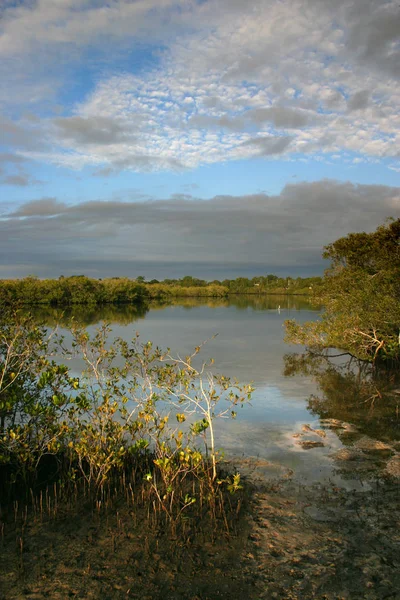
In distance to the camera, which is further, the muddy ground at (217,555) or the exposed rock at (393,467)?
the exposed rock at (393,467)

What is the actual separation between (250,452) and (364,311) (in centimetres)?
999

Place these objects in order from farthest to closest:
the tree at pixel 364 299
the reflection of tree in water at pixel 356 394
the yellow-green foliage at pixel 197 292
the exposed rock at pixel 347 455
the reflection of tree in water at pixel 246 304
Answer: the yellow-green foliage at pixel 197 292, the reflection of tree in water at pixel 246 304, the tree at pixel 364 299, the reflection of tree in water at pixel 356 394, the exposed rock at pixel 347 455

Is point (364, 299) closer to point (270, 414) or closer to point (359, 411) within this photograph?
point (359, 411)

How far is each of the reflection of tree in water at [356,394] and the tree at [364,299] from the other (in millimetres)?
853

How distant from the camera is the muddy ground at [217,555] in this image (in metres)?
4.07

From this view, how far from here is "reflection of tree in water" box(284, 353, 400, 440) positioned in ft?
31.6

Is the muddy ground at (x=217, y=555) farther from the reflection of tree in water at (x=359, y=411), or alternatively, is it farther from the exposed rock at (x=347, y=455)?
the exposed rock at (x=347, y=455)

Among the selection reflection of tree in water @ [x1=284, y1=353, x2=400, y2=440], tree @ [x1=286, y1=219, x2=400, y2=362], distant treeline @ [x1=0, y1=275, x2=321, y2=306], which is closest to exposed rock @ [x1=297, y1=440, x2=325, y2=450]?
reflection of tree in water @ [x1=284, y1=353, x2=400, y2=440]

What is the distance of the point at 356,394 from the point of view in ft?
41.6

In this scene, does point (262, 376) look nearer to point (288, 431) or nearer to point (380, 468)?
point (288, 431)

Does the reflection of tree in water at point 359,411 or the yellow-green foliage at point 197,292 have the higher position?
the yellow-green foliage at point 197,292

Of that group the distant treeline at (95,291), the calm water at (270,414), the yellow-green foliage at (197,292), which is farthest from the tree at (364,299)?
the yellow-green foliage at (197,292)

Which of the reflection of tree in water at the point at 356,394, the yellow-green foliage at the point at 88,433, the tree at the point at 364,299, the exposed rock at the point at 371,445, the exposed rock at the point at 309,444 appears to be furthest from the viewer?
the tree at the point at 364,299

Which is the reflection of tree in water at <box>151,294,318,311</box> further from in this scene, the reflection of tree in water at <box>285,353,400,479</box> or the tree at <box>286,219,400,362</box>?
the reflection of tree in water at <box>285,353,400,479</box>
